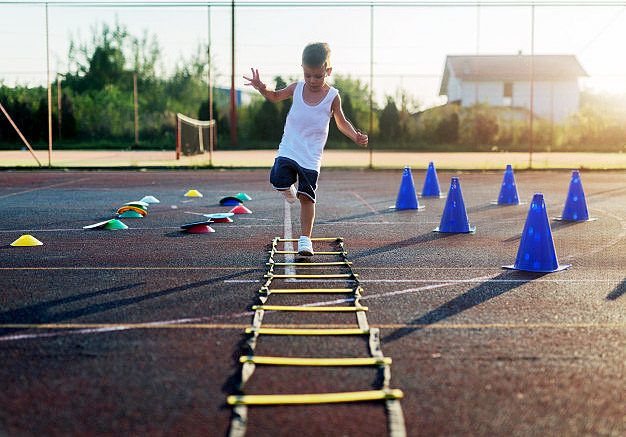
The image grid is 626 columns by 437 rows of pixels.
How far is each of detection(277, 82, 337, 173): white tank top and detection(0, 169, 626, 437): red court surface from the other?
1.04m

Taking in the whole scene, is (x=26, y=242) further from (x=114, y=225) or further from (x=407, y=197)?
(x=407, y=197)

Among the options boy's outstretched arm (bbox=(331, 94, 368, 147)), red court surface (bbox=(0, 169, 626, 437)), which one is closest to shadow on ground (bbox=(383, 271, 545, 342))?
red court surface (bbox=(0, 169, 626, 437))

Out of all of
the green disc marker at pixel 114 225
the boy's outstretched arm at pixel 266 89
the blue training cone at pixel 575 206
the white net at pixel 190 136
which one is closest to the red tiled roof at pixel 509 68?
the white net at pixel 190 136

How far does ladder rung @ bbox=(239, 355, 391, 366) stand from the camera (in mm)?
3816

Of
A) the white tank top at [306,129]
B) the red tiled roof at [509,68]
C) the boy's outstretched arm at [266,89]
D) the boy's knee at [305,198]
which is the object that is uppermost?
the red tiled roof at [509,68]

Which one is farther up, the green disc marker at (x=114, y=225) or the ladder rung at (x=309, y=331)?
the green disc marker at (x=114, y=225)

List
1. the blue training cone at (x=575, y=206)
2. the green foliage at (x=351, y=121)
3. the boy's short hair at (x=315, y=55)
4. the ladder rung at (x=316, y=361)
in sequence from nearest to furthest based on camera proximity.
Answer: the ladder rung at (x=316, y=361) < the boy's short hair at (x=315, y=55) < the blue training cone at (x=575, y=206) < the green foliage at (x=351, y=121)

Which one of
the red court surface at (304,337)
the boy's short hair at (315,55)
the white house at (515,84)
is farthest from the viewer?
the white house at (515,84)

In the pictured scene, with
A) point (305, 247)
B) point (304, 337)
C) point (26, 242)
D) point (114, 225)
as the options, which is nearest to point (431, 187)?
point (114, 225)

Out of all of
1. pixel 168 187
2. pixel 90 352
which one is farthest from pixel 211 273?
pixel 168 187

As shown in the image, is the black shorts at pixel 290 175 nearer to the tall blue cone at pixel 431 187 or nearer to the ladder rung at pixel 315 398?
the ladder rung at pixel 315 398

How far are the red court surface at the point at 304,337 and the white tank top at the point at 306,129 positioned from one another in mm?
1042

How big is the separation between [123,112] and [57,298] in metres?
37.1

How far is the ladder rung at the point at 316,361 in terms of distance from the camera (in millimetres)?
3816
